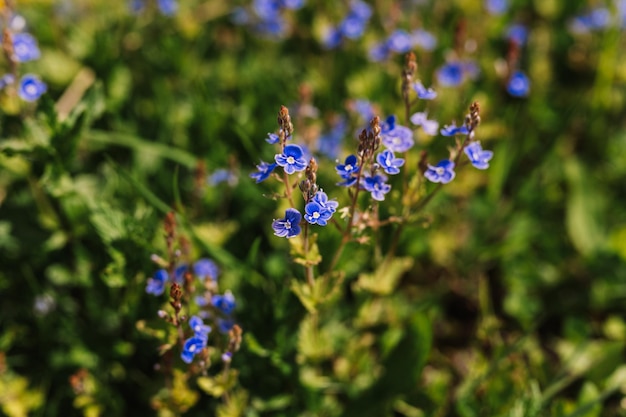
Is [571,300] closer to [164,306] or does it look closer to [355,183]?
[355,183]

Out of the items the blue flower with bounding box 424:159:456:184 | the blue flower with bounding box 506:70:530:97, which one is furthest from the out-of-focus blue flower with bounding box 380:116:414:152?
the blue flower with bounding box 506:70:530:97

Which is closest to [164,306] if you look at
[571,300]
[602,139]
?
[571,300]

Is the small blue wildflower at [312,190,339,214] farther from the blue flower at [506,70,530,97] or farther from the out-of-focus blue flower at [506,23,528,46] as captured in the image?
the out-of-focus blue flower at [506,23,528,46]

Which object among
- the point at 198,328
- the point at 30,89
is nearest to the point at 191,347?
the point at 198,328

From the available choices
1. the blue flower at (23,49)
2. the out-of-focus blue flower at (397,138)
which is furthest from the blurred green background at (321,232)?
the out-of-focus blue flower at (397,138)

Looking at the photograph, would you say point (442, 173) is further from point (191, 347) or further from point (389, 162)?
point (191, 347)
